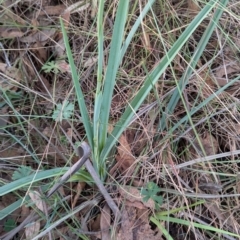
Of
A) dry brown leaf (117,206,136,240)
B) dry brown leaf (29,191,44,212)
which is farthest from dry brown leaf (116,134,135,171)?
dry brown leaf (29,191,44,212)

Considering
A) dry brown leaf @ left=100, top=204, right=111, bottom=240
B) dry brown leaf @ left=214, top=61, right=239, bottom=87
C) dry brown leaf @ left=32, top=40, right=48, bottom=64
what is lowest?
dry brown leaf @ left=100, top=204, right=111, bottom=240

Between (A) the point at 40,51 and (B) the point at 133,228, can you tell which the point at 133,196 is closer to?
(B) the point at 133,228

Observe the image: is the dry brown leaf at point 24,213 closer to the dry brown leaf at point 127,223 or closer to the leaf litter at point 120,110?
the leaf litter at point 120,110

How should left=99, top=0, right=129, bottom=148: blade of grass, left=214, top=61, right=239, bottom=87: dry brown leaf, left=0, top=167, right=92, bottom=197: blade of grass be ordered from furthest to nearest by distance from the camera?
1. left=214, top=61, right=239, bottom=87: dry brown leaf
2. left=0, top=167, right=92, bottom=197: blade of grass
3. left=99, top=0, right=129, bottom=148: blade of grass

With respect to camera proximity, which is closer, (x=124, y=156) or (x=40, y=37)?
(x=124, y=156)

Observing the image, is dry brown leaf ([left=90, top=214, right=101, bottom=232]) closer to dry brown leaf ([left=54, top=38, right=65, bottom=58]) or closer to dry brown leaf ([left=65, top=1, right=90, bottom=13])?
dry brown leaf ([left=54, top=38, right=65, bottom=58])

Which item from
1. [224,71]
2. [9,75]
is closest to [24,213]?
[9,75]
